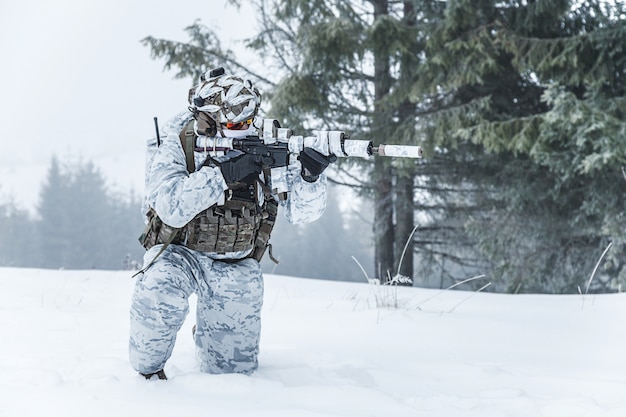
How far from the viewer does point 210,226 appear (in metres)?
2.78

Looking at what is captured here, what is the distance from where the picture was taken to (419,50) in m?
8.90

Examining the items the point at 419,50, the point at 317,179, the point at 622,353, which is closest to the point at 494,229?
the point at 419,50

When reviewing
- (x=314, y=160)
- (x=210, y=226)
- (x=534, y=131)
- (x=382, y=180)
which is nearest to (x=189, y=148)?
(x=210, y=226)

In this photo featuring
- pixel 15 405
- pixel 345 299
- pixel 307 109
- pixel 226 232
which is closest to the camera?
pixel 15 405

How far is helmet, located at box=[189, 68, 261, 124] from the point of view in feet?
9.21

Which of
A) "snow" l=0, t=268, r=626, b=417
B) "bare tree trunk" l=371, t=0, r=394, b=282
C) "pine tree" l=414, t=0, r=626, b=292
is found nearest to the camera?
"snow" l=0, t=268, r=626, b=417

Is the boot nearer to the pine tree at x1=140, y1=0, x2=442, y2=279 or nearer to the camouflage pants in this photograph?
the camouflage pants

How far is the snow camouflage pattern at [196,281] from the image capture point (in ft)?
8.57

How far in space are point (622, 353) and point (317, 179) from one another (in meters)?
1.84

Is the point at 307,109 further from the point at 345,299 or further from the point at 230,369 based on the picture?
the point at 230,369

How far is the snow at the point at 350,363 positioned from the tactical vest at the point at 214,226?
0.58 metres

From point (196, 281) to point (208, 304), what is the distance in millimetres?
138

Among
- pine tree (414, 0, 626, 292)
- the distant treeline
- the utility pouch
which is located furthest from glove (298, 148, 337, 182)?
the distant treeline

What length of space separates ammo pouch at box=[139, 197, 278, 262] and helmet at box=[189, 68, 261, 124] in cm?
41
